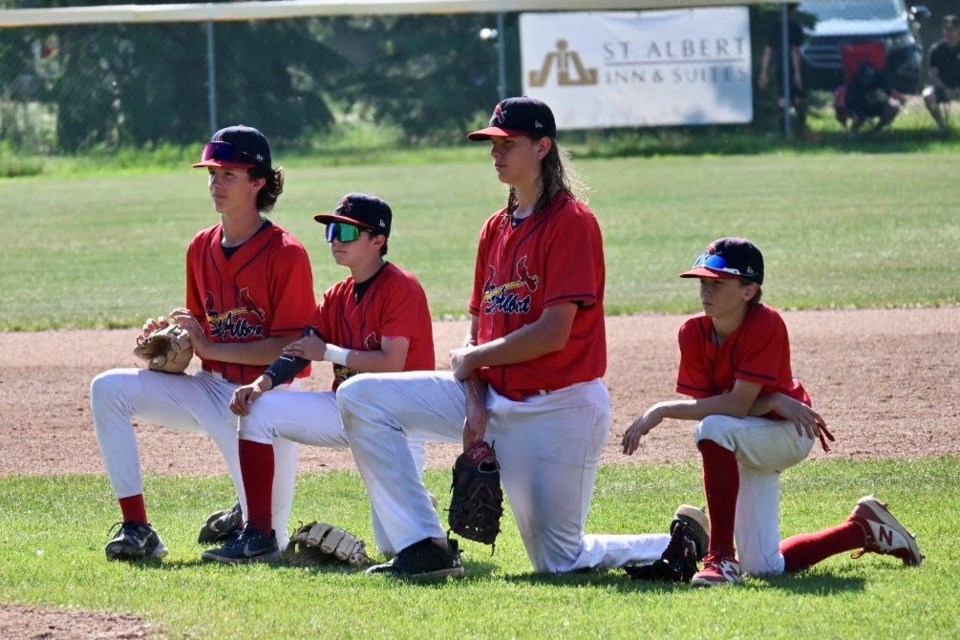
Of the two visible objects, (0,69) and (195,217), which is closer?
(195,217)

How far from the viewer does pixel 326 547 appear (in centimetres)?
509

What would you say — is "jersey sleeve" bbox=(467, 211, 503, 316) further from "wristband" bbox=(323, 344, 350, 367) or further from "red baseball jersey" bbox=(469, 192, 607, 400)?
"wristband" bbox=(323, 344, 350, 367)

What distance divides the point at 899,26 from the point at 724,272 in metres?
18.9

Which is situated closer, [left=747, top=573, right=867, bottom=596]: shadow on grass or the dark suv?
[left=747, top=573, right=867, bottom=596]: shadow on grass

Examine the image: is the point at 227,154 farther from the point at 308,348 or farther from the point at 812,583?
the point at 812,583

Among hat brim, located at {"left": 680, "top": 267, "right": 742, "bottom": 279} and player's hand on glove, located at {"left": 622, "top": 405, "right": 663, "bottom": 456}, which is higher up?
hat brim, located at {"left": 680, "top": 267, "right": 742, "bottom": 279}

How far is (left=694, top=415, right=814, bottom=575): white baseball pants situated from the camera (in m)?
4.73

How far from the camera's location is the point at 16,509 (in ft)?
20.8

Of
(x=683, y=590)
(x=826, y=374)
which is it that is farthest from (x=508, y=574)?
(x=826, y=374)

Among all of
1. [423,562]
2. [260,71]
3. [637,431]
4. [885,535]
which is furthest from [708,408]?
[260,71]

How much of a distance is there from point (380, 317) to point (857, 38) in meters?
18.5

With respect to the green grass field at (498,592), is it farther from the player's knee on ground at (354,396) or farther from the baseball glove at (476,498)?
the player's knee on ground at (354,396)

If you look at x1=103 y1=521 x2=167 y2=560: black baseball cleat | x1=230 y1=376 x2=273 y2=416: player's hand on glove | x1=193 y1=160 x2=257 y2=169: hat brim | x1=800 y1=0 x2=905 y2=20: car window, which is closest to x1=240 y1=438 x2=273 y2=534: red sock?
x1=230 y1=376 x2=273 y2=416: player's hand on glove

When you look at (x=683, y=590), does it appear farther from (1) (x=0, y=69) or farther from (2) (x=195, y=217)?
(1) (x=0, y=69)
